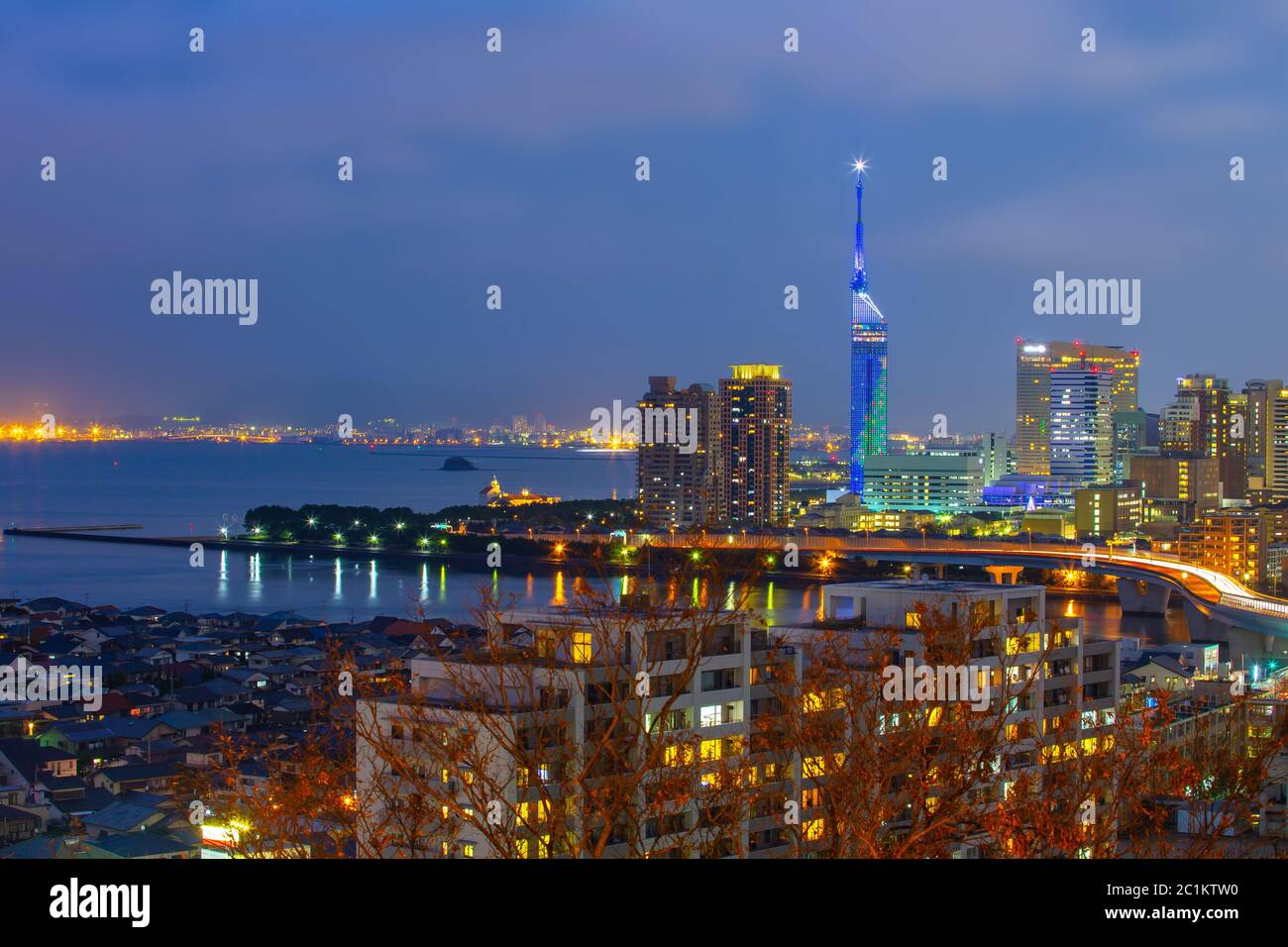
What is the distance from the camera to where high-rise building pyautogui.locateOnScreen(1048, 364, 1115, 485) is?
4119 centimetres

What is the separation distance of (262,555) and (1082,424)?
89.6ft

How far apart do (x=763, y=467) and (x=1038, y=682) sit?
23911 mm

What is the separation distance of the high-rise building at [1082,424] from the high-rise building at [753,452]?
1336 cm

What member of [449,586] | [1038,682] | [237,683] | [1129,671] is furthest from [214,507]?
[1038,682]

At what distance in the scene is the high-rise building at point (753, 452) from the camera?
95.3 feet

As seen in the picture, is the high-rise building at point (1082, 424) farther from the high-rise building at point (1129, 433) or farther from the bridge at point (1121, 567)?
the bridge at point (1121, 567)

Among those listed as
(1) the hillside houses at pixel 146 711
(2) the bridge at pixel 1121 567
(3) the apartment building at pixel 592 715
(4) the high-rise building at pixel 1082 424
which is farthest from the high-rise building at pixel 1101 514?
(3) the apartment building at pixel 592 715

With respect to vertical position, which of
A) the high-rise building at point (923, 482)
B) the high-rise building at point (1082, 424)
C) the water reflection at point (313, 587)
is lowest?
the water reflection at point (313, 587)

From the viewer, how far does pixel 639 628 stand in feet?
15.0

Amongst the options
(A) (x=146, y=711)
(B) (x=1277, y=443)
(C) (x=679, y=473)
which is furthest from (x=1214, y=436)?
(A) (x=146, y=711)

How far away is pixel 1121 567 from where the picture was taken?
17.2 meters

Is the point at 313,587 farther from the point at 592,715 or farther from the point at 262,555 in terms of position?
the point at 592,715

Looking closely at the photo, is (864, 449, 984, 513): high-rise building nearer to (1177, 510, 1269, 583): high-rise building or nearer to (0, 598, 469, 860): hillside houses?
(1177, 510, 1269, 583): high-rise building
